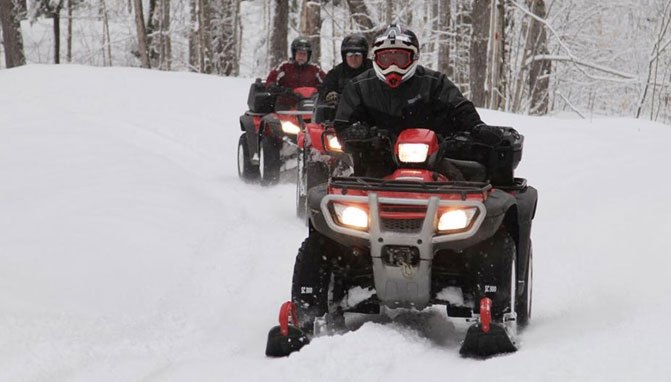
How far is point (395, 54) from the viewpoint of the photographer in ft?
19.4

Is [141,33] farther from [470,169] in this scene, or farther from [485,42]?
[470,169]

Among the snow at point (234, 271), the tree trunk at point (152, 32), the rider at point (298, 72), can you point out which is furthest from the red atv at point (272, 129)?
the tree trunk at point (152, 32)

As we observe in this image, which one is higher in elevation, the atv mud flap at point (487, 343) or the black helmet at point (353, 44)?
the black helmet at point (353, 44)

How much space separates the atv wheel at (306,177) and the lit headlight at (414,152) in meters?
3.69

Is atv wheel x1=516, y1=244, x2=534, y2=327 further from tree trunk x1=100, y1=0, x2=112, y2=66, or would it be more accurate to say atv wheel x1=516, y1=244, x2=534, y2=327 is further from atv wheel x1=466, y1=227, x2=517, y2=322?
tree trunk x1=100, y1=0, x2=112, y2=66

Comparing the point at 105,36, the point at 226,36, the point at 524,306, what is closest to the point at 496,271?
the point at 524,306

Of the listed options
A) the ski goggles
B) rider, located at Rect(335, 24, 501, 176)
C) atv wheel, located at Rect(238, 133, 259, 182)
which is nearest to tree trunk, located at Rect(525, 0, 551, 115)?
atv wheel, located at Rect(238, 133, 259, 182)

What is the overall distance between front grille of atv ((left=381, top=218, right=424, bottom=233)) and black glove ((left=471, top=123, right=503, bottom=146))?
0.99 m

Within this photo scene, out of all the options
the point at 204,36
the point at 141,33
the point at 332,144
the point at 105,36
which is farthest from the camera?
the point at 105,36

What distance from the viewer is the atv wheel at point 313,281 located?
5.17 metres

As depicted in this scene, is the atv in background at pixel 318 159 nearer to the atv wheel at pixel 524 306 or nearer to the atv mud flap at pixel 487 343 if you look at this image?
the atv wheel at pixel 524 306

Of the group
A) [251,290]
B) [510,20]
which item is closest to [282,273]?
[251,290]

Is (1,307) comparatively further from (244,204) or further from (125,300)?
(244,204)

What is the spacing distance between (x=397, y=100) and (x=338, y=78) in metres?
Result: 5.37
